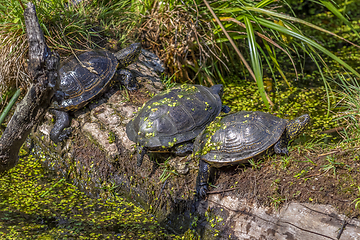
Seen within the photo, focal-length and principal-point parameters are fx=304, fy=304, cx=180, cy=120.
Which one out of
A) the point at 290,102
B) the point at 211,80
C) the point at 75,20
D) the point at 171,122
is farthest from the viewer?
the point at 211,80

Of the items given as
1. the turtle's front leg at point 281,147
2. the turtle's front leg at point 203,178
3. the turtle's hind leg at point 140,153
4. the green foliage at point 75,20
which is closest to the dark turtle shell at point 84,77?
the green foliage at point 75,20

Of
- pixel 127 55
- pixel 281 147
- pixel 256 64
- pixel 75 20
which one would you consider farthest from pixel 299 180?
pixel 75 20

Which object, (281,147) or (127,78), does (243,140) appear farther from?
(127,78)

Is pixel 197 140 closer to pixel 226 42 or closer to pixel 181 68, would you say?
pixel 181 68

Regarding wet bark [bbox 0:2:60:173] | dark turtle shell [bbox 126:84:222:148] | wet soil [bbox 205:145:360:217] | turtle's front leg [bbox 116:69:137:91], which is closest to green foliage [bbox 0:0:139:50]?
turtle's front leg [bbox 116:69:137:91]

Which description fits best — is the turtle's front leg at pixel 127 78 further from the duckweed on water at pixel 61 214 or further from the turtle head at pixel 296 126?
the turtle head at pixel 296 126

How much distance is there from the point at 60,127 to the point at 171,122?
4.53 feet

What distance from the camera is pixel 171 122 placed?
2742 mm

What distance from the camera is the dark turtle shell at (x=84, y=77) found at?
3.35 metres

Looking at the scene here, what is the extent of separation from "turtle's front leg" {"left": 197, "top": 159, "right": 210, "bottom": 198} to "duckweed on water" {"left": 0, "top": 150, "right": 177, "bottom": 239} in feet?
1.41

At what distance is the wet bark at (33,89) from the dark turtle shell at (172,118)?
2.85 feet

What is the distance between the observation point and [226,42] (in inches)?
169

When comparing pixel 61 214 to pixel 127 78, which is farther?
pixel 127 78

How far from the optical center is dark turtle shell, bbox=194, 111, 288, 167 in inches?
97.3
